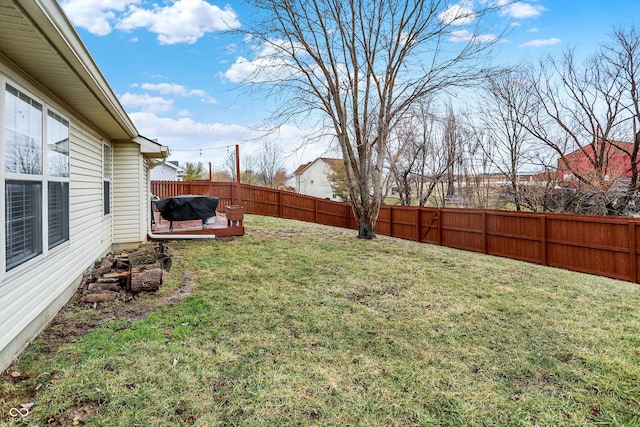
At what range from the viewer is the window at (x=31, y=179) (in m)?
2.76

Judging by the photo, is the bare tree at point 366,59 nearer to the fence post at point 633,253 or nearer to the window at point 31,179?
the fence post at point 633,253

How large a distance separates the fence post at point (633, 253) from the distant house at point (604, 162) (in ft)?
17.0

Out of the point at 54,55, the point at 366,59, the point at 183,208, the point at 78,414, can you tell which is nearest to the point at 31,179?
the point at 54,55

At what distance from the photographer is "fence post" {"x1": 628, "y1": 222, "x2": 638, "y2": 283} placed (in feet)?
23.7

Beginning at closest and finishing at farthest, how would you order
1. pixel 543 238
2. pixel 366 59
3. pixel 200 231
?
pixel 200 231
pixel 543 238
pixel 366 59

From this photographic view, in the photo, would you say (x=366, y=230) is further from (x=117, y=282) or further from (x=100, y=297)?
(x=100, y=297)

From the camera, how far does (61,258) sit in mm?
3994

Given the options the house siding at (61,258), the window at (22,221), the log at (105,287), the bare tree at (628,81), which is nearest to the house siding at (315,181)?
the bare tree at (628,81)

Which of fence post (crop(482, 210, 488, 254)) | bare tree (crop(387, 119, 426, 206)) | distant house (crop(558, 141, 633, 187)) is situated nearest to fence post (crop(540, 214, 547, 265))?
fence post (crop(482, 210, 488, 254))

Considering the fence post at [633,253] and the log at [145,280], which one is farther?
the fence post at [633,253]

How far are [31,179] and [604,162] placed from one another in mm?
15878

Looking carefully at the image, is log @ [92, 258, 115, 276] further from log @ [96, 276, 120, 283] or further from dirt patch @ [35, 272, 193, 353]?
dirt patch @ [35, 272, 193, 353]

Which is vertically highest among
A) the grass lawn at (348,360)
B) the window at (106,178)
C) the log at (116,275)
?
the window at (106,178)

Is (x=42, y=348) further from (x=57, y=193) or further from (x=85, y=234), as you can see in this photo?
(x=85, y=234)
